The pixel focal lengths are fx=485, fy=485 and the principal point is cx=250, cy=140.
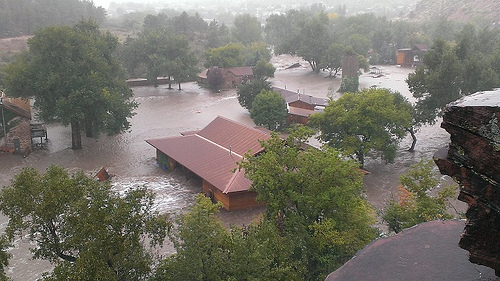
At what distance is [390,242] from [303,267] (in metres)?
6.56

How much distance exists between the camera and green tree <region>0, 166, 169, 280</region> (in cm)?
1367

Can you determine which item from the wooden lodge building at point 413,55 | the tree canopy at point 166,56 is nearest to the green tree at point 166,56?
the tree canopy at point 166,56

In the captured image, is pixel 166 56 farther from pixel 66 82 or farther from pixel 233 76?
pixel 66 82

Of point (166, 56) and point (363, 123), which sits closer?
point (363, 123)

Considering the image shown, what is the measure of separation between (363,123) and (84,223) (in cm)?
2352

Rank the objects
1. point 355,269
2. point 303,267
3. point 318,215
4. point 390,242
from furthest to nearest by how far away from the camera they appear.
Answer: point 318,215 → point 303,267 → point 390,242 → point 355,269

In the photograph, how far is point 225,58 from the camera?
80.3m

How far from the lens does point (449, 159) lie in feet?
23.0

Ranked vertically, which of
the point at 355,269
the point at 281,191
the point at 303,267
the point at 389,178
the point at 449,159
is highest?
the point at 449,159

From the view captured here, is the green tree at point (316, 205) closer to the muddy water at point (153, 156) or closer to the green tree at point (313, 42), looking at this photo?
the muddy water at point (153, 156)

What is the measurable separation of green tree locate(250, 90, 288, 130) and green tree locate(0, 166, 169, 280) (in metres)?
30.3

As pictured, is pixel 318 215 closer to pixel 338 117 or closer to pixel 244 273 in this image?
pixel 244 273

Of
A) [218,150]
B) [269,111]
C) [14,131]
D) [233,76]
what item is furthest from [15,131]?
[233,76]

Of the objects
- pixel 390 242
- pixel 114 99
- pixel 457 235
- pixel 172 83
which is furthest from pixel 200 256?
pixel 172 83
